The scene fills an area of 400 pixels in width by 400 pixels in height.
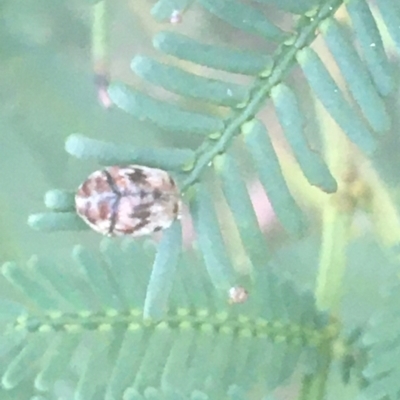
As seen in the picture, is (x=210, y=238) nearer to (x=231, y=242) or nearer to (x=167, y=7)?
(x=167, y=7)

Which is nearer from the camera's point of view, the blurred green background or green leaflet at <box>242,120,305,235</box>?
green leaflet at <box>242,120,305,235</box>

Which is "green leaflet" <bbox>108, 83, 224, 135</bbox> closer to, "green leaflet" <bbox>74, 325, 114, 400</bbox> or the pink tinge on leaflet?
"green leaflet" <bbox>74, 325, 114, 400</bbox>

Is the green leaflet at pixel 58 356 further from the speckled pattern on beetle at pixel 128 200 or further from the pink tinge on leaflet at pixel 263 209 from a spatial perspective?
the pink tinge on leaflet at pixel 263 209

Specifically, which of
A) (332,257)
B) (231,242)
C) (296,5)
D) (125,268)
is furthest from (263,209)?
(296,5)

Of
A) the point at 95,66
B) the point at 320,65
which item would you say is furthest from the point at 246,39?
the point at 320,65

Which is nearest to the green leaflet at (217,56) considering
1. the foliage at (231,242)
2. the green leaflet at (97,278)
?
the foliage at (231,242)

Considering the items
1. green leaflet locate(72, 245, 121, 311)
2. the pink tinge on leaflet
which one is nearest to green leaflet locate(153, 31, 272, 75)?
green leaflet locate(72, 245, 121, 311)
